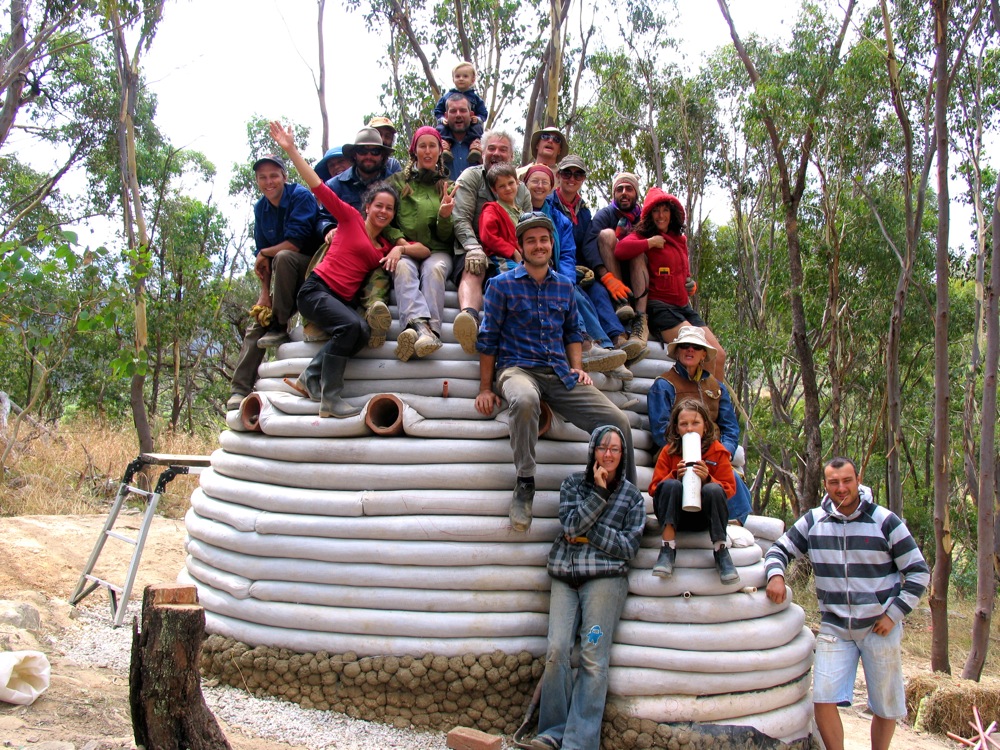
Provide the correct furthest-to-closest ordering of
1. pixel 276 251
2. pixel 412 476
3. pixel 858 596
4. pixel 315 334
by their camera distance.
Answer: pixel 276 251
pixel 315 334
pixel 412 476
pixel 858 596

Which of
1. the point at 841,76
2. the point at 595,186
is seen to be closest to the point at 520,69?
the point at 595,186

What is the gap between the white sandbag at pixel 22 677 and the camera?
13.1ft

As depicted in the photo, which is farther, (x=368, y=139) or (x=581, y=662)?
(x=368, y=139)

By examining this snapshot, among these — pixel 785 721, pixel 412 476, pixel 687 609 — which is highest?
pixel 412 476

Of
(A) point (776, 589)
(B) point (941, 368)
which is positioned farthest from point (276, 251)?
(B) point (941, 368)

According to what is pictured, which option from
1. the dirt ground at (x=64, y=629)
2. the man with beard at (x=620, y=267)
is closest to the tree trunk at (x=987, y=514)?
the dirt ground at (x=64, y=629)

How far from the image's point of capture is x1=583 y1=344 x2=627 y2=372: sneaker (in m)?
5.19

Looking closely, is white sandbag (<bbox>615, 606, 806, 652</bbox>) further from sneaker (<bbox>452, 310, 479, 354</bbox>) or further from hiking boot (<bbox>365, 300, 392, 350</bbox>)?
hiking boot (<bbox>365, 300, 392, 350</bbox>)

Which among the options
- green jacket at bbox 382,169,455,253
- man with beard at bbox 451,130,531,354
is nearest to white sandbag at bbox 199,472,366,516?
man with beard at bbox 451,130,531,354

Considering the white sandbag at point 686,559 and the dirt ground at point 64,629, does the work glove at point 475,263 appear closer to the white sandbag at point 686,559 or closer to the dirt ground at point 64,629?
the white sandbag at point 686,559

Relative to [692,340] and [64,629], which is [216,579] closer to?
[64,629]

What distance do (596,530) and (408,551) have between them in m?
1.01

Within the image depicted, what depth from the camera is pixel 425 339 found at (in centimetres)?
497

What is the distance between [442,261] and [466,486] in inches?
61.3
